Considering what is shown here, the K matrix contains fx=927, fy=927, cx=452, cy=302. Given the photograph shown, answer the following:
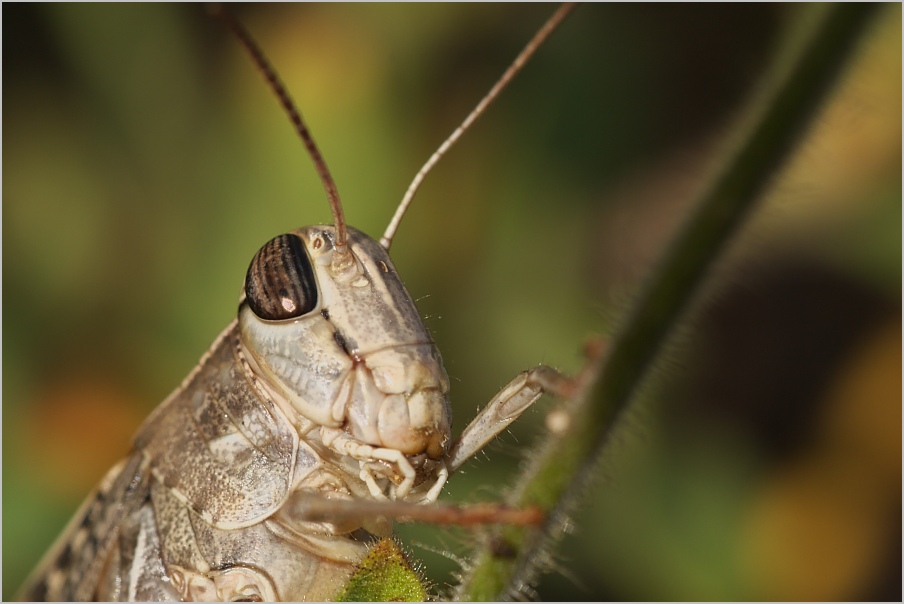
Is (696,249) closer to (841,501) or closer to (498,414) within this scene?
(498,414)

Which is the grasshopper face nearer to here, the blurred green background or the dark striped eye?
the dark striped eye

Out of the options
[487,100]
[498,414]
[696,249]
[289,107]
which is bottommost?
[498,414]

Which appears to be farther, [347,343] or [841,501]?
[841,501]

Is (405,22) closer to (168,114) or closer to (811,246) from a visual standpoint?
(168,114)

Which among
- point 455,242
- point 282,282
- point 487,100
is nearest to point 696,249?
point 487,100

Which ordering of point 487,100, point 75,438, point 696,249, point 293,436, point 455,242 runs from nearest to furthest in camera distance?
point 696,249 < point 487,100 < point 293,436 < point 75,438 < point 455,242

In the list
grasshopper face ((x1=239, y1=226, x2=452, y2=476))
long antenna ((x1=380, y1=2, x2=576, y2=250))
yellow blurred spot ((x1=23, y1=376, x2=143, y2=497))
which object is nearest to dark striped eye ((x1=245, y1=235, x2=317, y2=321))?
grasshopper face ((x1=239, y1=226, x2=452, y2=476))

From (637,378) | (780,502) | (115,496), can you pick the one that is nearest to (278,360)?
(115,496)
